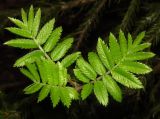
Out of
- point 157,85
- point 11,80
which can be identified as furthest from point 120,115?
point 11,80

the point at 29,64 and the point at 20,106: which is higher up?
the point at 29,64

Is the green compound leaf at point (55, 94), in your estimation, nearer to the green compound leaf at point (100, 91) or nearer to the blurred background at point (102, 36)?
the green compound leaf at point (100, 91)

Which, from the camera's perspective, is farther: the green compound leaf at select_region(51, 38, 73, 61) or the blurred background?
the blurred background

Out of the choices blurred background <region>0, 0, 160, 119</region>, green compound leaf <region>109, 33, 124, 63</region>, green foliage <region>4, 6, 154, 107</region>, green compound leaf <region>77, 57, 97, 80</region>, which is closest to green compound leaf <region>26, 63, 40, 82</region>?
green foliage <region>4, 6, 154, 107</region>

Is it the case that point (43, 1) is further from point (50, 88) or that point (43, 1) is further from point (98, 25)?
point (50, 88)

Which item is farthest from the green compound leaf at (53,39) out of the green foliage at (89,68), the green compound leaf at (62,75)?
the green compound leaf at (62,75)

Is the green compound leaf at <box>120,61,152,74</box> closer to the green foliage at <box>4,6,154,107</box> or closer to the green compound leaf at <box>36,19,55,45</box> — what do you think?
the green foliage at <box>4,6,154,107</box>
